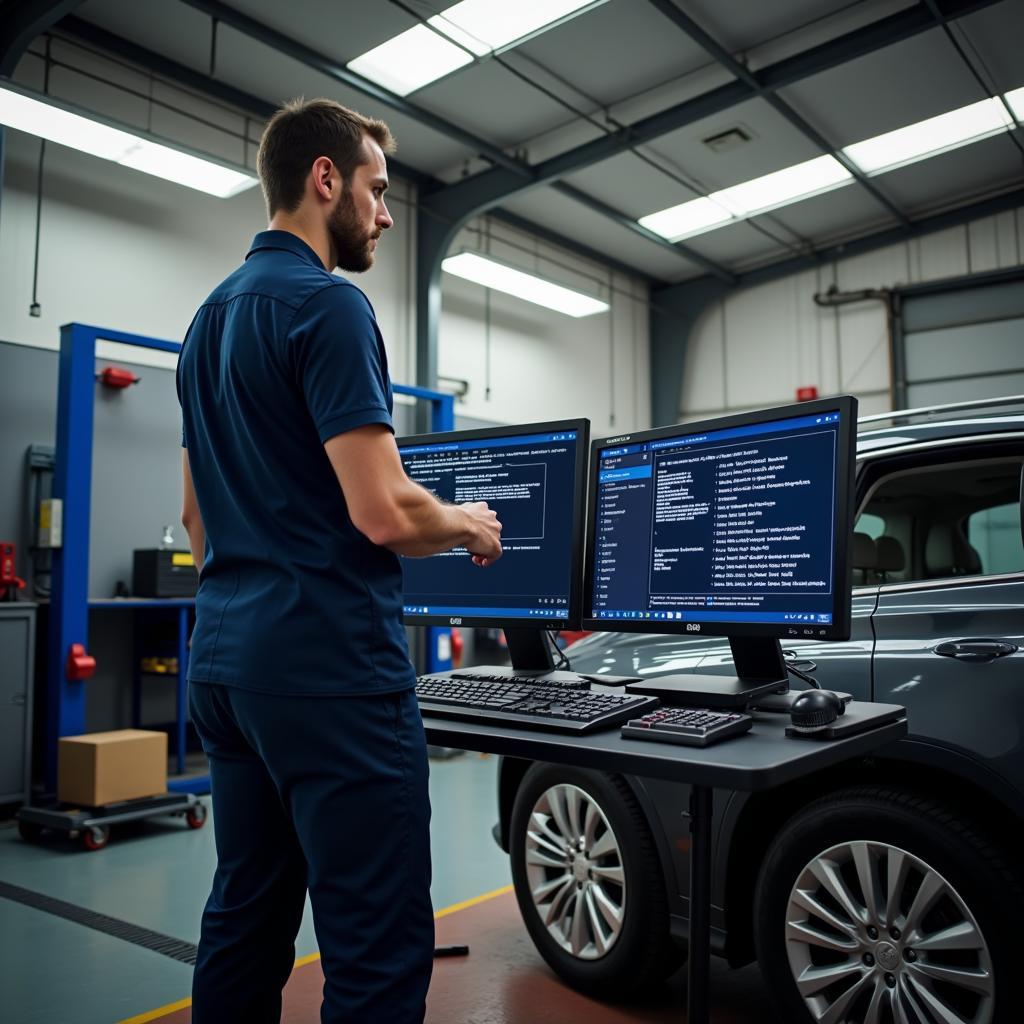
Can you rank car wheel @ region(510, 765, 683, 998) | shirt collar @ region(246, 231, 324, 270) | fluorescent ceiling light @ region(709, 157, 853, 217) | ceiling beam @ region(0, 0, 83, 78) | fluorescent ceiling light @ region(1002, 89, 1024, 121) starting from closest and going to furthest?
shirt collar @ region(246, 231, 324, 270) → car wheel @ region(510, 765, 683, 998) → ceiling beam @ region(0, 0, 83, 78) → fluorescent ceiling light @ region(1002, 89, 1024, 121) → fluorescent ceiling light @ region(709, 157, 853, 217)

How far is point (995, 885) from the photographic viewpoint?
1.77 m

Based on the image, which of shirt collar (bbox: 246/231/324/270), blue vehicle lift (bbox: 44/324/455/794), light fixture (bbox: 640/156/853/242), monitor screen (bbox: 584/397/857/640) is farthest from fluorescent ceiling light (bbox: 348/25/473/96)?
shirt collar (bbox: 246/231/324/270)

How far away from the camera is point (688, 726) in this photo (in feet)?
4.82

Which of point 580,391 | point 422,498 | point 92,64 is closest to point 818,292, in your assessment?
point 580,391

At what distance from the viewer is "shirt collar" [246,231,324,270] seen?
154 centimetres

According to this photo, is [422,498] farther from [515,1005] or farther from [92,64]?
[92,64]

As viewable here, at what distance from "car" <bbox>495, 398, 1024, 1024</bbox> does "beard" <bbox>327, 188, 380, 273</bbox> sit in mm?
1297

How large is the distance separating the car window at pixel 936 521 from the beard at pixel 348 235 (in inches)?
57.7

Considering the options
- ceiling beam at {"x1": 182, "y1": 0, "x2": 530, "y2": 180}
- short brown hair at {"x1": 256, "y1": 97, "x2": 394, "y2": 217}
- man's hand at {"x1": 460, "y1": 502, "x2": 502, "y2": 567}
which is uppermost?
ceiling beam at {"x1": 182, "y1": 0, "x2": 530, "y2": 180}

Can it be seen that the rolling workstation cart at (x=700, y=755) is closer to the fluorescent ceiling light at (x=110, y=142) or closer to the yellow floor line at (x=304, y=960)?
the yellow floor line at (x=304, y=960)

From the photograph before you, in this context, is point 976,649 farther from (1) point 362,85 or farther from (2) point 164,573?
(1) point 362,85

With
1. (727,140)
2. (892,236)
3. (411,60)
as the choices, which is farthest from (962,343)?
(411,60)

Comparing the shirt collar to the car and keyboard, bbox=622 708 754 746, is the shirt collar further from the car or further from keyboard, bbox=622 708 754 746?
the car

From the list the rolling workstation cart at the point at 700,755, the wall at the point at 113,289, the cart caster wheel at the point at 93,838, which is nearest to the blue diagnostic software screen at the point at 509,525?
the rolling workstation cart at the point at 700,755
